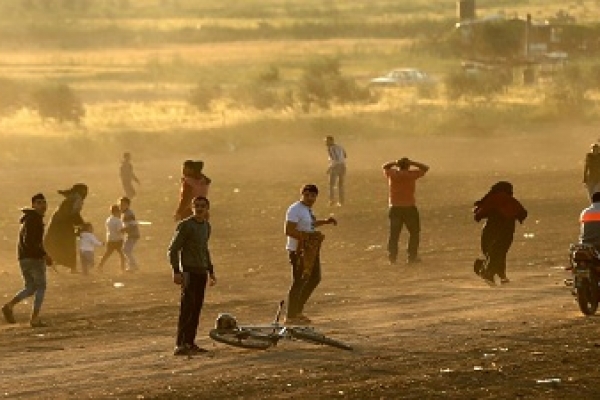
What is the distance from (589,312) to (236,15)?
125834 millimetres

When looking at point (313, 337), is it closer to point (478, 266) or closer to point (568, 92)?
point (478, 266)

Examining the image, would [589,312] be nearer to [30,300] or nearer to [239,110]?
[30,300]

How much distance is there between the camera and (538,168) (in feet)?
175

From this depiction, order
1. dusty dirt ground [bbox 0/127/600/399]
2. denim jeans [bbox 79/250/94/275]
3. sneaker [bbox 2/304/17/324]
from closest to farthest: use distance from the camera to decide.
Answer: dusty dirt ground [bbox 0/127/600/399], sneaker [bbox 2/304/17/324], denim jeans [bbox 79/250/94/275]

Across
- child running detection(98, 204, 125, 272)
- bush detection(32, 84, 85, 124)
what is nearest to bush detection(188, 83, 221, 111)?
Answer: bush detection(32, 84, 85, 124)

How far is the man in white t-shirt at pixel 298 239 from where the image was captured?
21531 mm

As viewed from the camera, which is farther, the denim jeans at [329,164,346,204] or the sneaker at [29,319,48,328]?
the denim jeans at [329,164,346,204]

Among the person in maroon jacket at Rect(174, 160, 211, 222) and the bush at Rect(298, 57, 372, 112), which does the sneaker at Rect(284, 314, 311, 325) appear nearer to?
the person in maroon jacket at Rect(174, 160, 211, 222)

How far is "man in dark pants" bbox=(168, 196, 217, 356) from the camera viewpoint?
19422 mm

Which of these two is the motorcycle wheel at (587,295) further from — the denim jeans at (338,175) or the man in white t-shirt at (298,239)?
the denim jeans at (338,175)

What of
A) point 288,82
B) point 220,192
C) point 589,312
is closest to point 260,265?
point 589,312

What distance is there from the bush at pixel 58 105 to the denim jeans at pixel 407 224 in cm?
4008

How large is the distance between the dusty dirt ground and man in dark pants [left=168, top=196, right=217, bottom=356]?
338 millimetres

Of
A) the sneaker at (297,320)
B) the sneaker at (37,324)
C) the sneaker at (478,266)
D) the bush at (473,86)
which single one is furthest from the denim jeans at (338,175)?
the bush at (473,86)
